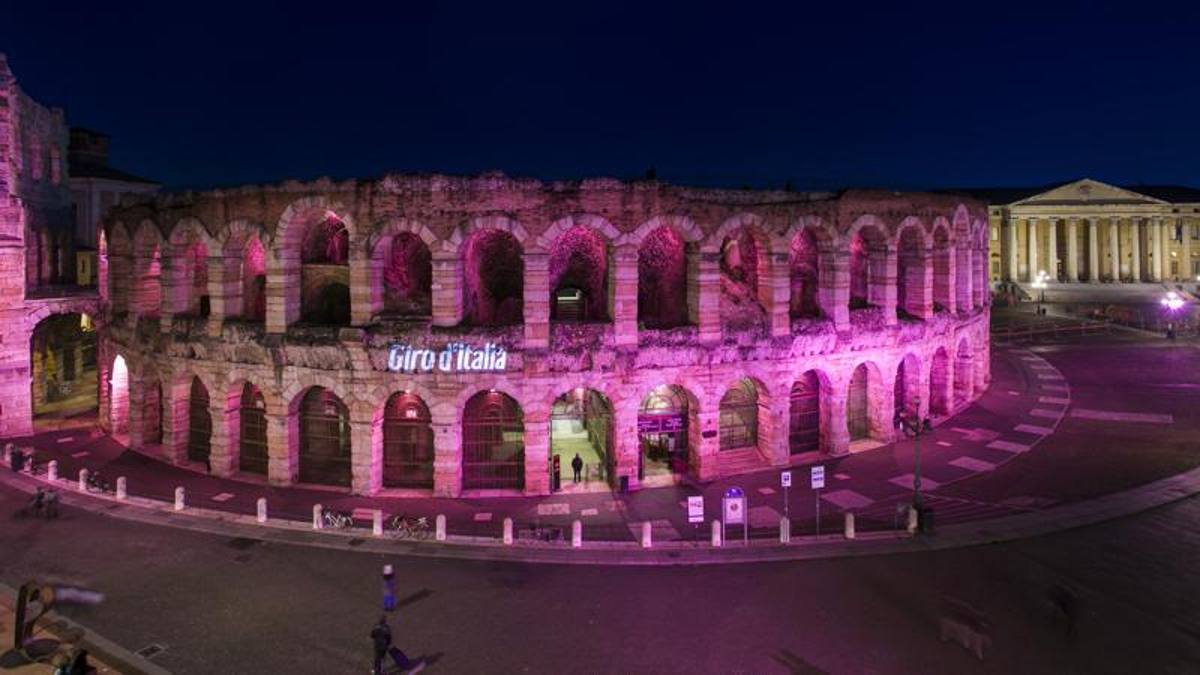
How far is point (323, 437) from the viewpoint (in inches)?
1151

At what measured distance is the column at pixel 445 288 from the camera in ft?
86.4

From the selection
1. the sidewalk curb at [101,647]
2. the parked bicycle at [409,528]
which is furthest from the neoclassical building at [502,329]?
the sidewalk curb at [101,647]

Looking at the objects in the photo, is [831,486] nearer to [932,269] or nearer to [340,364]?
[932,269]

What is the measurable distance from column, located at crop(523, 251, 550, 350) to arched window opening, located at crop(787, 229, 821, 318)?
13.7 meters

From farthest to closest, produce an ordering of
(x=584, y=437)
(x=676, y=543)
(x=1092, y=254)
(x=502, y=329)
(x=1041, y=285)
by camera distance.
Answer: (x=1092, y=254), (x=1041, y=285), (x=584, y=437), (x=502, y=329), (x=676, y=543)

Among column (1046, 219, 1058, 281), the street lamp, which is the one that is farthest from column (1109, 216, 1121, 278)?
the street lamp

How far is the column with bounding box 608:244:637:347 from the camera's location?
88.3ft

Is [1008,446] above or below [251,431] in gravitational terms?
below

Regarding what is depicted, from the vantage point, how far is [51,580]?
63.4ft

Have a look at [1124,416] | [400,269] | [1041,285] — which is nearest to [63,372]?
[400,269]

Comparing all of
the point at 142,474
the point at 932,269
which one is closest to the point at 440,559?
the point at 142,474

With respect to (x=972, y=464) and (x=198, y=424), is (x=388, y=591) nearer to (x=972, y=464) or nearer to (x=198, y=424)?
(x=198, y=424)

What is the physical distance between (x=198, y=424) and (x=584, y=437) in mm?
17559

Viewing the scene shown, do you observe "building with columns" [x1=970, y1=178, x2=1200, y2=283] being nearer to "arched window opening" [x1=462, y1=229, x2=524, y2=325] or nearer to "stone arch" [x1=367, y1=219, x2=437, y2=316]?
"arched window opening" [x1=462, y1=229, x2=524, y2=325]
